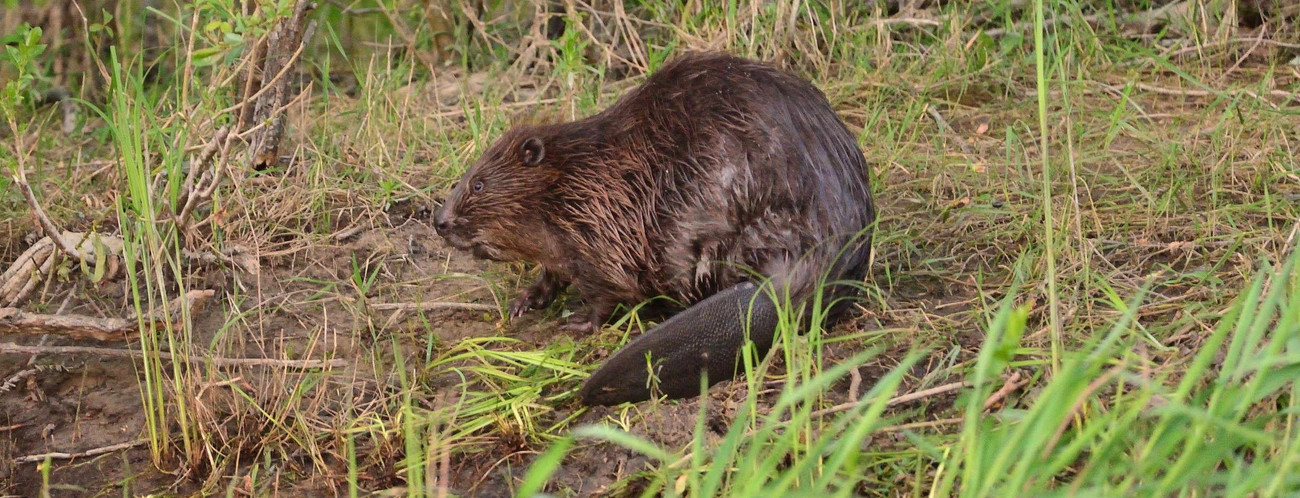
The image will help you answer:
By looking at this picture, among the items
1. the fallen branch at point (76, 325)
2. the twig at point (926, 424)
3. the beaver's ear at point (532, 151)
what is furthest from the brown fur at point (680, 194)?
the fallen branch at point (76, 325)

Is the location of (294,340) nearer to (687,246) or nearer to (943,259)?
(687,246)

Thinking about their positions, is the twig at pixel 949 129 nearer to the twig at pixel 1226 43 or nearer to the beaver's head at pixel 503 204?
the twig at pixel 1226 43

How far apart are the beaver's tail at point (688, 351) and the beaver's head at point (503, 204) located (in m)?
0.61

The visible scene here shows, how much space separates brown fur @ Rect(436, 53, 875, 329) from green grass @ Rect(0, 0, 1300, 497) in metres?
0.14

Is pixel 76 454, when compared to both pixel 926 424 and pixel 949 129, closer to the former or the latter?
pixel 926 424

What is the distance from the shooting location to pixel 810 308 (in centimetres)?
252

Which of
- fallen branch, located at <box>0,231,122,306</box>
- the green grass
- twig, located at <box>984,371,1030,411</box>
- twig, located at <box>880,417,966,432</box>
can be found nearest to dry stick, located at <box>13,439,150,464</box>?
the green grass

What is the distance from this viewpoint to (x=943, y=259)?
2.85 m

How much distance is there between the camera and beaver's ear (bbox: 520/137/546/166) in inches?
113

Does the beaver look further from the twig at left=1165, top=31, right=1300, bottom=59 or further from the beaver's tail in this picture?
the twig at left=1165, top=31, right=1300, bottom=59

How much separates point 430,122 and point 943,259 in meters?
1.66

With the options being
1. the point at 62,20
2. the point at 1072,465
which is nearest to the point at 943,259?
the point at 1072,465

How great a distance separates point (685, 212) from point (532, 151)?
17.0 inches

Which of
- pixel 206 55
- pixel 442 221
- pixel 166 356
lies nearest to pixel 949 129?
pixel 442 221
